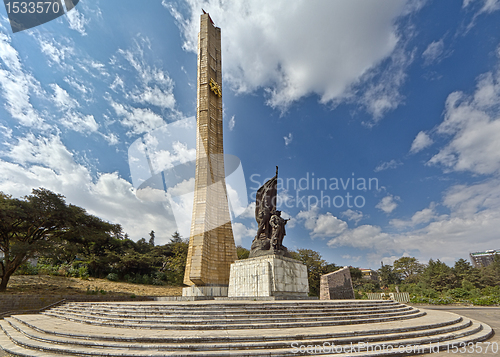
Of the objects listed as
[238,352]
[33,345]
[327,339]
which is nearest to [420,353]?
[327,339]

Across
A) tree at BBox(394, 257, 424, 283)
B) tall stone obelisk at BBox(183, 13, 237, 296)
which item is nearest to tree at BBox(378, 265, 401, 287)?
tree at BBox(394, 257, 424, 283)

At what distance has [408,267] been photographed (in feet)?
113

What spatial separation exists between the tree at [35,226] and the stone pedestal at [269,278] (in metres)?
10.1

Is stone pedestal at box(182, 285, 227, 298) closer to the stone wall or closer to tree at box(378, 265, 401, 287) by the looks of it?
the stone wall

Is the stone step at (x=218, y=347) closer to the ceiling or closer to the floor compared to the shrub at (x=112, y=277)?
closer to the floor

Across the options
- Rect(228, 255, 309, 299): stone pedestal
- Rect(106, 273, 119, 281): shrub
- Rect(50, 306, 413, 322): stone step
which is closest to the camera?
Rect(50, 306, 413, 322): stone step

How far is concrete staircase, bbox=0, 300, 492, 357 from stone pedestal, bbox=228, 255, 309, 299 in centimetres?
288

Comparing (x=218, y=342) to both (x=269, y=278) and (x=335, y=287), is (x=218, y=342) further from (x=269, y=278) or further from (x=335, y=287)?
(x=335, y=287)

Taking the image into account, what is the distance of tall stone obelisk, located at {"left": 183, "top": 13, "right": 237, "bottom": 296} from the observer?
13.8 meters

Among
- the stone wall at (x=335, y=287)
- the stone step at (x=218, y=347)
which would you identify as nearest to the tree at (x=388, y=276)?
the stone wall at (x=335, y=287)

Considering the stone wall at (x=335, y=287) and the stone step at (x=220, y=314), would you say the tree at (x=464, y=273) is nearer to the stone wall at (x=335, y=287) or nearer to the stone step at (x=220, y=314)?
the stone wall at (x=335, y=287)

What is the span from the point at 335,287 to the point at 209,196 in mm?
8857

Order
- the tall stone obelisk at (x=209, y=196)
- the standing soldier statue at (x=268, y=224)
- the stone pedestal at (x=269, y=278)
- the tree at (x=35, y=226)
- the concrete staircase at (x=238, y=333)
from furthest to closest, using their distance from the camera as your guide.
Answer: the tall stone obelisk at (x=209, y=196)
the tree at (x=35, y=226)
the standing soldier statue at (x=268, y=224)
the stone pedestal at (x=269, y=278)
the concrete staircase at (x=238, y=333)

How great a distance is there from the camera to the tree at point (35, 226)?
39.6 feet
